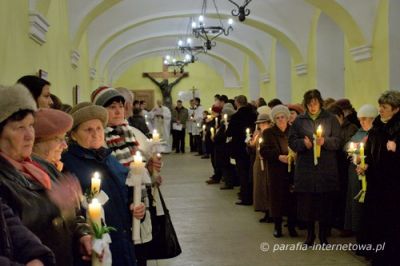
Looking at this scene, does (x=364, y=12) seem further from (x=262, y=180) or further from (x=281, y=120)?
(x=262, y=180)

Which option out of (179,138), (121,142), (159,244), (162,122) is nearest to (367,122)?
(159,244)

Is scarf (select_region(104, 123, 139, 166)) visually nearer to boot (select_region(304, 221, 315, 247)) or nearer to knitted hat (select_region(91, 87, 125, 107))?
knitted hat (select_region(91, 87, 125, 107))

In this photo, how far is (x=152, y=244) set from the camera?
4023mm

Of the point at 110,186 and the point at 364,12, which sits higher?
the point at 364,12

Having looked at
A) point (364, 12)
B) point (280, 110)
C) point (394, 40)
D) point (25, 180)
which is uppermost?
point (364, 12)

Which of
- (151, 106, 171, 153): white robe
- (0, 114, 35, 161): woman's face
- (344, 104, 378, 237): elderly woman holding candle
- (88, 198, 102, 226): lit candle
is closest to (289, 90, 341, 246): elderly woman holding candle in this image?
(344, 104, 378, 237): elderly woman holding candle

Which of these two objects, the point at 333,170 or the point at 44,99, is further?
the point at 333,170

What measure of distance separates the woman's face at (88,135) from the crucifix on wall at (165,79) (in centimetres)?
2197

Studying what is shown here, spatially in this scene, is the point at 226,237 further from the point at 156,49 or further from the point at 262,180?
the point at 156,49

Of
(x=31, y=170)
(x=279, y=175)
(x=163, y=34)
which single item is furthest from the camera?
(x=163, y=34)

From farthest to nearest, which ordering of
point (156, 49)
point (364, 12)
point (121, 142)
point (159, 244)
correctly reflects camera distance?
point (156, 49), point (364, 12), point (159, 244), point (121, 142)

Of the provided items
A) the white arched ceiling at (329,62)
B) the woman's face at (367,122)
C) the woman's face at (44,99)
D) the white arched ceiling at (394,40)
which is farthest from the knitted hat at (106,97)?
the white arched ceiling at (329,62)

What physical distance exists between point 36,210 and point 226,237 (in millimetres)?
4831

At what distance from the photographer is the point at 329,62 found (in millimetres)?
12164
